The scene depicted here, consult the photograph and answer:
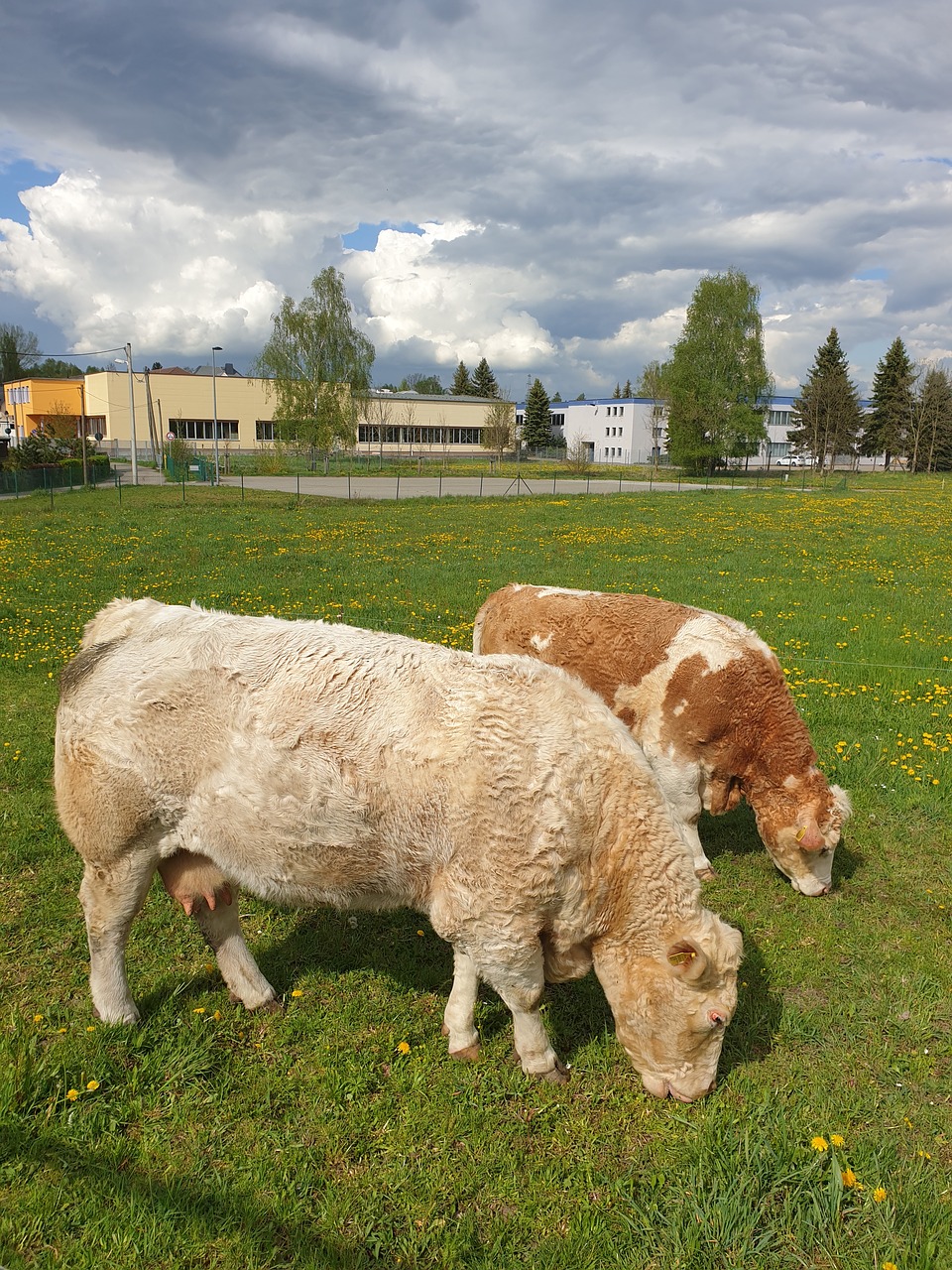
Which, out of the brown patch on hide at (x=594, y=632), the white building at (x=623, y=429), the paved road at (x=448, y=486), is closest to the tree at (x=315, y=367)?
the paved road at (x=448, y=486)

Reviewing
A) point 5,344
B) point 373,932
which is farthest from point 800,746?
point 5,344

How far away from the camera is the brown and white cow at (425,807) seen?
12.8ft

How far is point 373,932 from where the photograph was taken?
229 inches

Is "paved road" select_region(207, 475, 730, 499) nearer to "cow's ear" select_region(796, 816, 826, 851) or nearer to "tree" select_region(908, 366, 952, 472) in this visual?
"tree" select_region(908, 366, 952, 472)

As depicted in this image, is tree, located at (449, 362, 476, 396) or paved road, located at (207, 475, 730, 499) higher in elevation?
tree, located at (449, 362, 476, 396)

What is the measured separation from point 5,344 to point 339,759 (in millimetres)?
111194

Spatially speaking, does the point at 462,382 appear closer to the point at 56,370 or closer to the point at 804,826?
the point at 56,370

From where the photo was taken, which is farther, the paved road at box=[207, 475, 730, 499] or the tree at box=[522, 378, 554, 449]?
the tree at box=[522, 378, 554, 449]

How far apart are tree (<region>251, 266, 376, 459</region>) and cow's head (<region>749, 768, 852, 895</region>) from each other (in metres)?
68.5

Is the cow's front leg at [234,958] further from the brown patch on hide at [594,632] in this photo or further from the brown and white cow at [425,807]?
the brown patch on hide at [594,632]

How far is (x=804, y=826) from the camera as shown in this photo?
609 centimetres

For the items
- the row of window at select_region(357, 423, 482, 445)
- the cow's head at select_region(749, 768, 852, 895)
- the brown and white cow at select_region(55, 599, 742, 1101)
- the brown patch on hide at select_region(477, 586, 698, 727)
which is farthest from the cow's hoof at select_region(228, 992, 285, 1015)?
the row of window at select_region(357, 423, 482, 445)

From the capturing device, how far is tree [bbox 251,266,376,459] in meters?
70.7

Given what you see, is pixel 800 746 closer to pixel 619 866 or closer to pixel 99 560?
pixel 619 866
